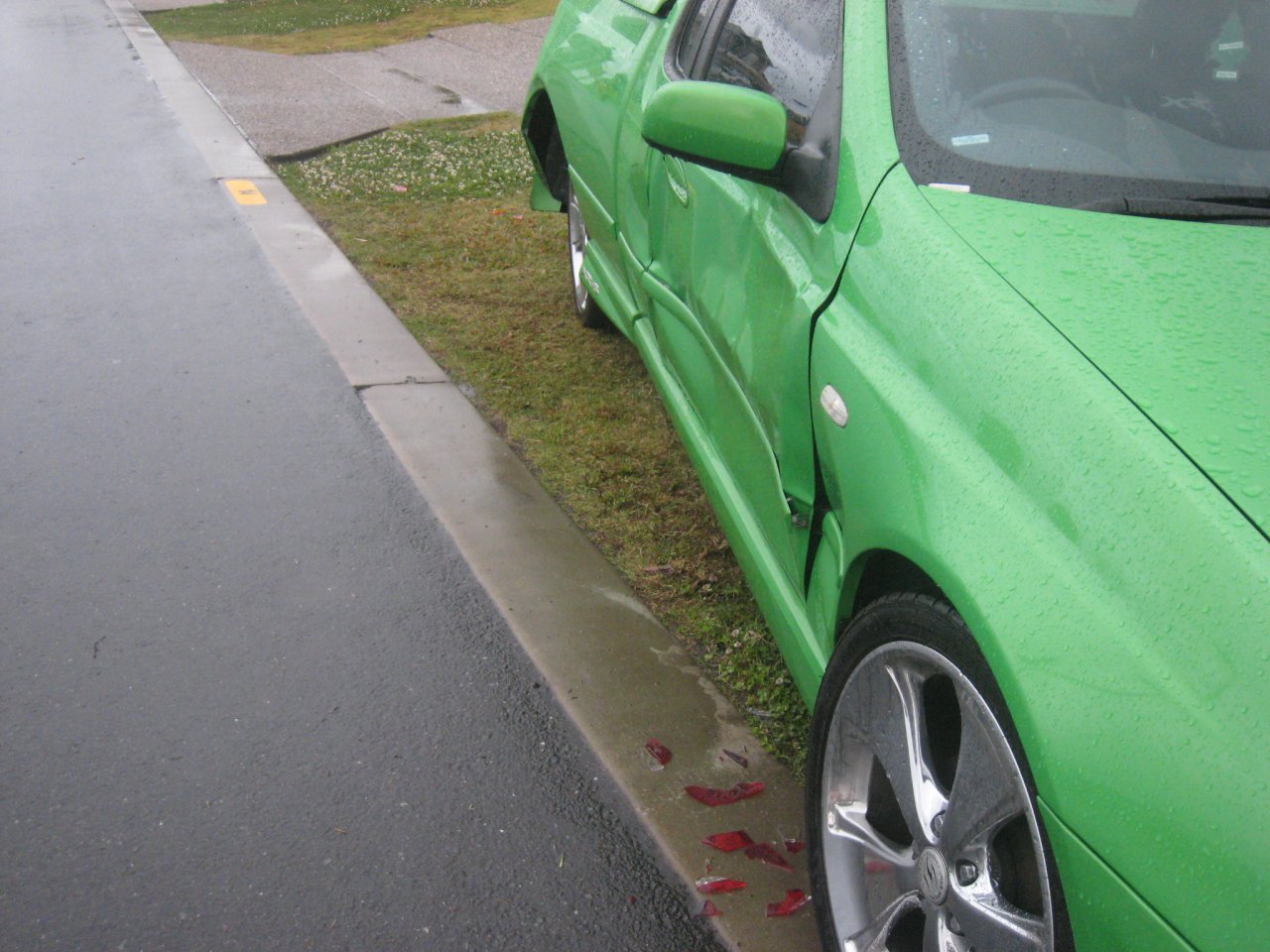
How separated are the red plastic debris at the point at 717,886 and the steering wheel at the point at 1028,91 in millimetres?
1635

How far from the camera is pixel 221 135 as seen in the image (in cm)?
878

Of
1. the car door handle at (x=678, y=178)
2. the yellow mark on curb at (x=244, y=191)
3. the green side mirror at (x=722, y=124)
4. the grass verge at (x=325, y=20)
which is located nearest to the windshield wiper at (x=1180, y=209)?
the green side mirror at (x=722, y=124)

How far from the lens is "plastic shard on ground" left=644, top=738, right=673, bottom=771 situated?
2936mm

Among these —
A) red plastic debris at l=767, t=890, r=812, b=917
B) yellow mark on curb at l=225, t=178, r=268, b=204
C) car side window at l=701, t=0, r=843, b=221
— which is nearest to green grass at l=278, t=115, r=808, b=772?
yellow mark on curb at l=225, t=178, r=268, b=204

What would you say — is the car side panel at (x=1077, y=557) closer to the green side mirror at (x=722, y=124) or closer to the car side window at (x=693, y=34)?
the green side mirror at (x=722, y=124)

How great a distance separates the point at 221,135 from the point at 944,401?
801cm

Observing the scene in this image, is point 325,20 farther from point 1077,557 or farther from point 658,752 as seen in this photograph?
point 1077,557

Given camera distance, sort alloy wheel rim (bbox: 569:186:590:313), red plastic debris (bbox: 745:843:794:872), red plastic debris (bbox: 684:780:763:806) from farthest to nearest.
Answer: alloy wheel rim (bbox: 569:186:590:313), red plastic debris (bbox: 684:780:763:806), red plastic debris (bbox: 745:843:794:872)

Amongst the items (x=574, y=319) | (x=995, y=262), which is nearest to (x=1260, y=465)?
(x=995, y=262)

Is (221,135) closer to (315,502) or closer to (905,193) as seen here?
(315,502)

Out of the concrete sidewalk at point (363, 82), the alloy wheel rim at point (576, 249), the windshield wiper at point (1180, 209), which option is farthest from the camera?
the concrete sidewalk at point (363, 82)

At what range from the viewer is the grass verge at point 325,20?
12910mm

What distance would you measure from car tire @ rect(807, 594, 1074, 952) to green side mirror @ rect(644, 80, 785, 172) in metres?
0.95

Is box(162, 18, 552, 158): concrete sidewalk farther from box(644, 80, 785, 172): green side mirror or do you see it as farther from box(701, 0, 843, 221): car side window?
box(644, 80, 785, 172): green side mirror
